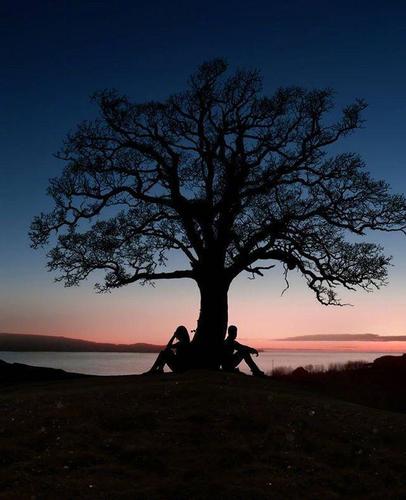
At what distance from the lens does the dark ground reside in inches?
427

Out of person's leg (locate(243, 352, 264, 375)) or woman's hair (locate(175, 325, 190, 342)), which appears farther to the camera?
woman's hair (locate(175, 325, 190, 342))

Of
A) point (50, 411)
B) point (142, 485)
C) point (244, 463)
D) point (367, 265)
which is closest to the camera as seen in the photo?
point (142, 485)

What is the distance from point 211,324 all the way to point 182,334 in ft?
4.99

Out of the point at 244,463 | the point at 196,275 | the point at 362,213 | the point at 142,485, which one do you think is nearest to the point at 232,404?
the point at 244,463

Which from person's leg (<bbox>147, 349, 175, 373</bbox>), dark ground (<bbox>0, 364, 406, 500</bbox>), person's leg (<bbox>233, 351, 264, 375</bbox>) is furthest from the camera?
person's leg (<bbox>233, 351, 264, 375</bbox>)

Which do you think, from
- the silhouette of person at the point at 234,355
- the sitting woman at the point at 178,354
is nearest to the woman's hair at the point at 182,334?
the sitting woman at the point at 178,354

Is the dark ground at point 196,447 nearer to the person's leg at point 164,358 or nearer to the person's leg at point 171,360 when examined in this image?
the person's leg at point 164,358

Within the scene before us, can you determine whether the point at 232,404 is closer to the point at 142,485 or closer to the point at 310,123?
the point at 142,485

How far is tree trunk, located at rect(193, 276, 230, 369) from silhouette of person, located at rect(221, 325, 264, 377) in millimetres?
301

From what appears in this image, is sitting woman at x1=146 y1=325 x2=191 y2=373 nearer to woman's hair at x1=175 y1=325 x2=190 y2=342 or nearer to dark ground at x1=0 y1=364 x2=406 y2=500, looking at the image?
woman's hair at x1=175 y1=325 x2=190 y2=342

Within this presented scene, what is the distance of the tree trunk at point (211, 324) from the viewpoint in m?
28.5

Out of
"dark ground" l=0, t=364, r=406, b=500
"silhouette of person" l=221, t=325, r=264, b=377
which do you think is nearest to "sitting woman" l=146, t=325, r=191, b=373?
"silhouette of person" l=221, t=325, r=264, b=377

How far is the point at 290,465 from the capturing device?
1218 centimetres

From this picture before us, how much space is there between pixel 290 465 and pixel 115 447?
12.5 ft
